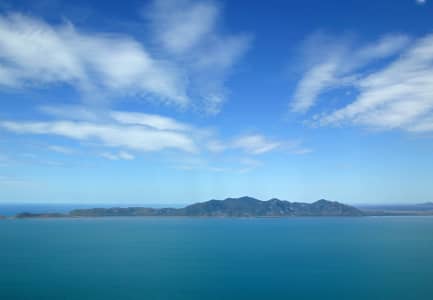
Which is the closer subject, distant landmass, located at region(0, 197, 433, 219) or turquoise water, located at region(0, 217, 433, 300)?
turquoise water, located at region(0, 217, 433, 300)

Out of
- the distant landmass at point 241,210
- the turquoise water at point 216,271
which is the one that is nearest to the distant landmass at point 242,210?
the distant landmass at point 241,210

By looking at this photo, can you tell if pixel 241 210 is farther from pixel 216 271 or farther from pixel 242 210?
pixel 216 271

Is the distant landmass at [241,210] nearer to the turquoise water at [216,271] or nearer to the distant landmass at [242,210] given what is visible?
the distant landmass at [242,210]

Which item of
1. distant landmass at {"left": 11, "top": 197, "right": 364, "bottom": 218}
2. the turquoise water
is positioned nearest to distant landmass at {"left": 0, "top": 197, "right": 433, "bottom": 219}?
distant landmass at {"left": 11, "top": 197, "right": 364, "bottom": 218}

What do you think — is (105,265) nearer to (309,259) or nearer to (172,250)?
(172,250)

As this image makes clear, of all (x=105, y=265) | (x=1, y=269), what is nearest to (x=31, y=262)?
(x=1, y=269)

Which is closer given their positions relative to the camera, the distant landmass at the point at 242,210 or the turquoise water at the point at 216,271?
the turquoise water at the point at 216,271

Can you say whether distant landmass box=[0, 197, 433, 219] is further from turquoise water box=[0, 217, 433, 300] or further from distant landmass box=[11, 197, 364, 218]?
turquoise water box=[0, 217, 433, 300]

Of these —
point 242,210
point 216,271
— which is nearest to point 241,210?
point 242,210
